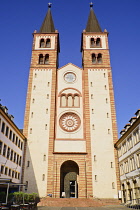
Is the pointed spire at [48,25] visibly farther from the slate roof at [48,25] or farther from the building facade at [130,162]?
the building facade at [130,162]

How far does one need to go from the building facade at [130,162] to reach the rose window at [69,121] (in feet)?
28.2

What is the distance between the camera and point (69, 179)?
37625mm

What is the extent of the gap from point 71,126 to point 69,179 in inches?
366

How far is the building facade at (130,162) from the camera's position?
2752cm

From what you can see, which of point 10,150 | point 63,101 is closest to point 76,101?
point 63,101

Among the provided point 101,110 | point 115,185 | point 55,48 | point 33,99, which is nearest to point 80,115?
point 101,110

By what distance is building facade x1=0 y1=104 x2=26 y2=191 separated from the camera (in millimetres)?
28312

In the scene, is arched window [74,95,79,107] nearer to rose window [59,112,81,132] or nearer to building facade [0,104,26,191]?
rose window [59,112,81,132]

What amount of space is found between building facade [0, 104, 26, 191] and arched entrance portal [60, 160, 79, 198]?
7.15 m

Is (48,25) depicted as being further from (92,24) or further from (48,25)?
(92,24)

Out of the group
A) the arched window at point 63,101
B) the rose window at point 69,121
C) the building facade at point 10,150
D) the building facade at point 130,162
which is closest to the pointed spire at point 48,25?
the arched window at point 63,101

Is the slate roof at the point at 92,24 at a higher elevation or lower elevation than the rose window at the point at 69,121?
higher

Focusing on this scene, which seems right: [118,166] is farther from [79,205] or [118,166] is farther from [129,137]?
[79,205]

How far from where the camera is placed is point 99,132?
38719 mm
